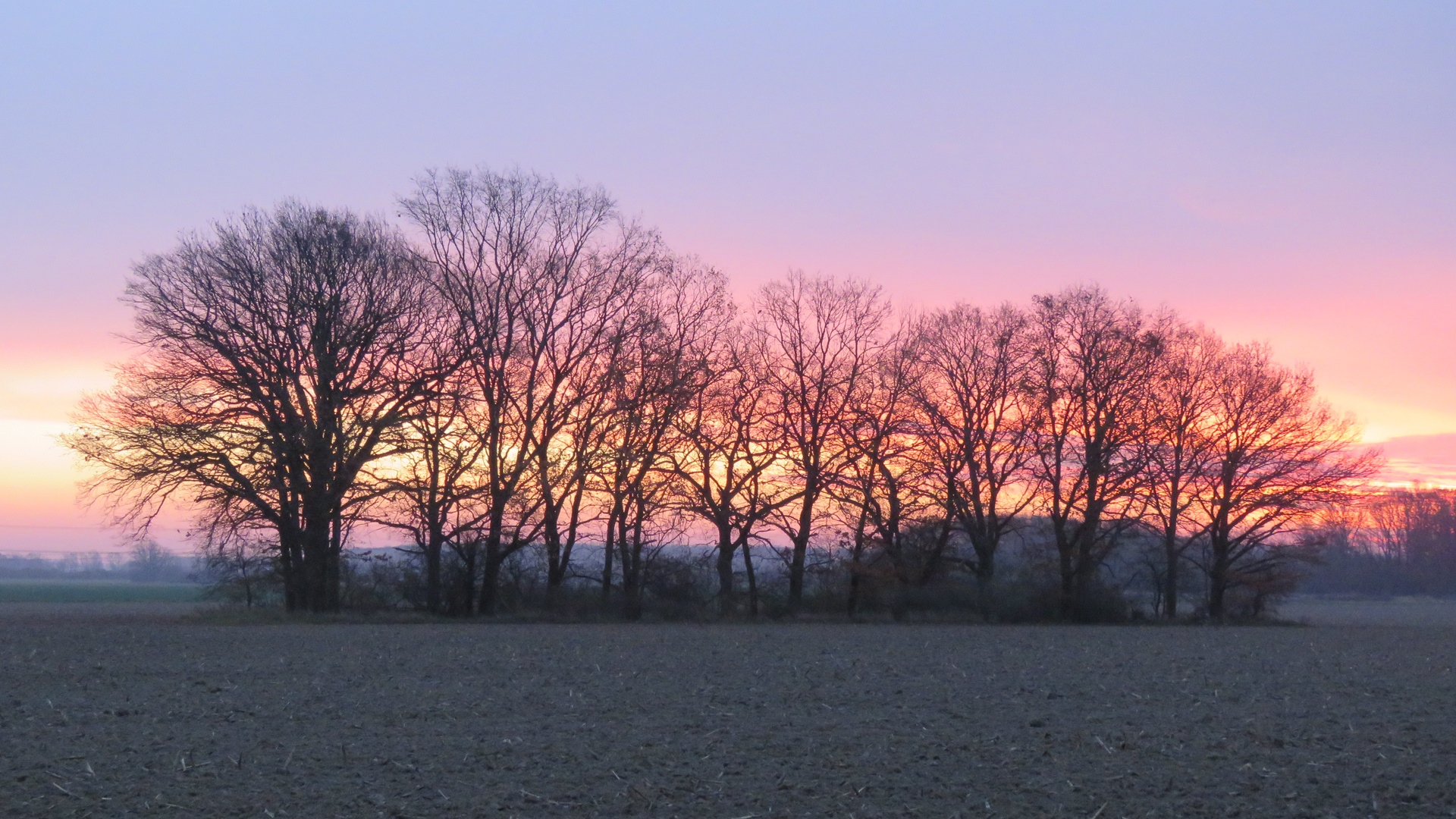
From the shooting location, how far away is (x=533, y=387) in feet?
124

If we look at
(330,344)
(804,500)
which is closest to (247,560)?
(330,344)

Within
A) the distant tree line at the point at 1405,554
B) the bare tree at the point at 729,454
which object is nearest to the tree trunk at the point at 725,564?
the bare tree at the point at 729,454

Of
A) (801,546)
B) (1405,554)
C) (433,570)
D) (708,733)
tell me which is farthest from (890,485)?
(1405,554)

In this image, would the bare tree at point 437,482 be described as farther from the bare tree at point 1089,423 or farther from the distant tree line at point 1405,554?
the distant tree line at point 1405,554

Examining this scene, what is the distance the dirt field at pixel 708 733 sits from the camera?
9117 millimetres

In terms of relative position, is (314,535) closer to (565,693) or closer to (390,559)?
(390,559)

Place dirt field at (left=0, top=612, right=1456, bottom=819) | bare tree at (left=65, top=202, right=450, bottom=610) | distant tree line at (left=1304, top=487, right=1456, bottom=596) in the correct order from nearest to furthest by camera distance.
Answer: dirt field at (left=0, top=612, right=1456, bottom=819) → bare tree at (left=65, top=202, right=450, bottom=610) → distant tree line at (left=1304, top=487, right=1456, bottom=596)

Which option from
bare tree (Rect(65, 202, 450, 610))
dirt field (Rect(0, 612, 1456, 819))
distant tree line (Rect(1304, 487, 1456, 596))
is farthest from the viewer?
distant tree line (Rect(1304, 487, 1456, 596))

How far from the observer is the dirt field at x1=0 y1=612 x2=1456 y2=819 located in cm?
912

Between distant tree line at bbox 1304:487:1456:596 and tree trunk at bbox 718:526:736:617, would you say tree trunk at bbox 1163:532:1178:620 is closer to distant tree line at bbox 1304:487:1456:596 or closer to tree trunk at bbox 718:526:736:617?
tree trunk at bbox 718:526:736:617

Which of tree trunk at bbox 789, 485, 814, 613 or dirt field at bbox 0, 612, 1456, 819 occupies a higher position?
tree trunk at bbox 789, 485, 814, 613

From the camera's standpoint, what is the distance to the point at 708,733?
12359mm

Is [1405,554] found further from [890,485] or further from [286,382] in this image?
[286,382]

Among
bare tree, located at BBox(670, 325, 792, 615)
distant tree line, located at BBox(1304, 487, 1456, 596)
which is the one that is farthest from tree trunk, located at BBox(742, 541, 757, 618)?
distant tree line, located at BBox(1304, 487, 1456, 596)
